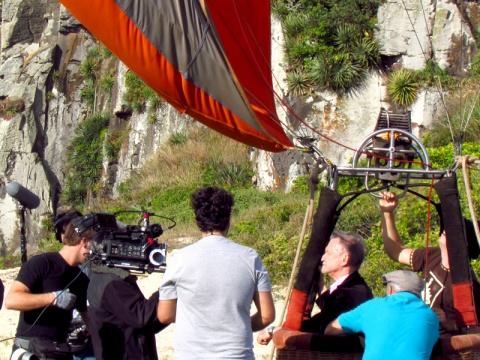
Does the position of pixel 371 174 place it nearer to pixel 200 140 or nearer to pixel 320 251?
pixel 320 251

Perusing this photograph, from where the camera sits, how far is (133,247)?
398 cm

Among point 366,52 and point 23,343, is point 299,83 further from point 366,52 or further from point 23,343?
point 23,343

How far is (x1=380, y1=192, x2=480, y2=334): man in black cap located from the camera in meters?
4.03

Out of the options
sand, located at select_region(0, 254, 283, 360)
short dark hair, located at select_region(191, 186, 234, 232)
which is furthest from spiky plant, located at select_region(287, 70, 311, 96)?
short dark hair, located at select_region(191, 186, 234, 232)

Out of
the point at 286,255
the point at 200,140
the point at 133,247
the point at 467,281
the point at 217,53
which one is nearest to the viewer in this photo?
the point at 467,281

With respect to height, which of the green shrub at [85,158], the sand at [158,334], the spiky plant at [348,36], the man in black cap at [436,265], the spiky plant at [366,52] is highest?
the spiky plant at [348,36]

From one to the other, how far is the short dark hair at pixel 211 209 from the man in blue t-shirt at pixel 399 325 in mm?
819

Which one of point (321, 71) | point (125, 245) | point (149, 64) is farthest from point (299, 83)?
point (125, 245)

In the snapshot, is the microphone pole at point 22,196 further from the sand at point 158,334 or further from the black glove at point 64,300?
the sand at point 158,334

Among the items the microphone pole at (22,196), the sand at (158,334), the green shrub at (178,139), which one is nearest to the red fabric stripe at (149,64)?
the microphone pole at (22,196)

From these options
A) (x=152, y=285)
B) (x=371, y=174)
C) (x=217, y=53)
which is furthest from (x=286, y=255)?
(x=371, y=174)

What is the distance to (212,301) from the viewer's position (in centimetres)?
348

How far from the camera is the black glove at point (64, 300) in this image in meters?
3.99

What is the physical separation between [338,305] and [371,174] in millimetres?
745
